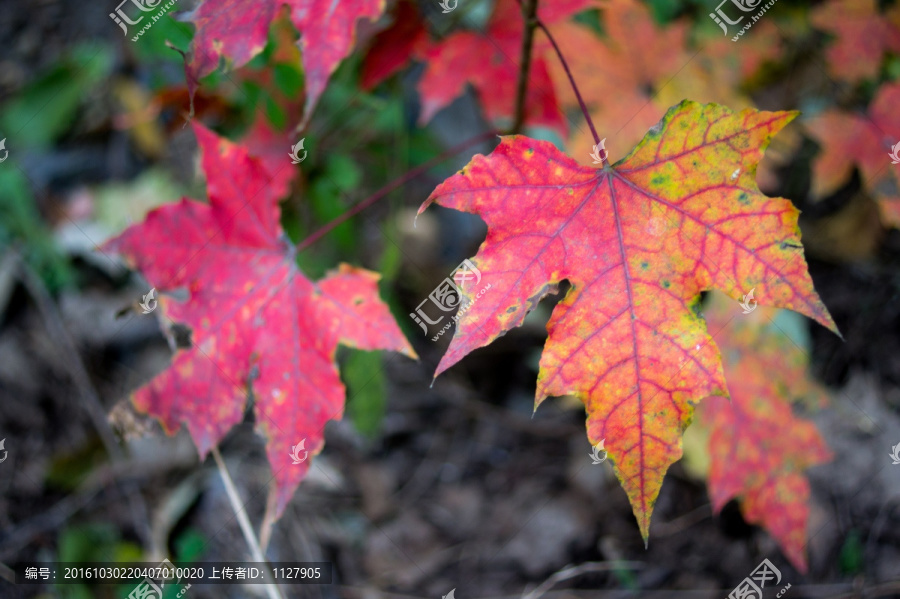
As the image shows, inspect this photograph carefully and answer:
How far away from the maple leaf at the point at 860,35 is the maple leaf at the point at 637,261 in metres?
1.26

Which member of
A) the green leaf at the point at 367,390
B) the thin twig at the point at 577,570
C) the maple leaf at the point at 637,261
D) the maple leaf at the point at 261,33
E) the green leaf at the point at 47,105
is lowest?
the thin twig at the point at 577,570

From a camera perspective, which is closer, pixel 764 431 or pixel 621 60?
pixel 764 431

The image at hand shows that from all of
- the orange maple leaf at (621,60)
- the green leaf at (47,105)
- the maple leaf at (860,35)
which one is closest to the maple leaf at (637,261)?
the orange maple leaf at (621,60)

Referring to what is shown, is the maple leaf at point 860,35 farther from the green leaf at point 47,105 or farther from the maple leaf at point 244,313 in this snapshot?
the green leaf at point 47,105

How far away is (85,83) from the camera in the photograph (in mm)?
2783

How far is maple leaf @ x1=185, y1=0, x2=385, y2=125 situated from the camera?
114cm

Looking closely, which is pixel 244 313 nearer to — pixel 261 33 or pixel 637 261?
pixel 261 33

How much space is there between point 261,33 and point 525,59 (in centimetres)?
66

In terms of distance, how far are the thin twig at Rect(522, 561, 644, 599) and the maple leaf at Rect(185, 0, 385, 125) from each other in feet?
4.98

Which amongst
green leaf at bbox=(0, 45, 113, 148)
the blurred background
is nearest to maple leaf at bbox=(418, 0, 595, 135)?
the blurred background

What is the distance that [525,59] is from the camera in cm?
146

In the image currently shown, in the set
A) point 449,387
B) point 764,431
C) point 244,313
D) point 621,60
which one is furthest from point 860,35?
point 244,313

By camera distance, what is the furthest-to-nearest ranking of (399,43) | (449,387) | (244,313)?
(449,387) < (399,43) < (244,313)

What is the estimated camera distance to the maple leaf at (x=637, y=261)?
998 mm
